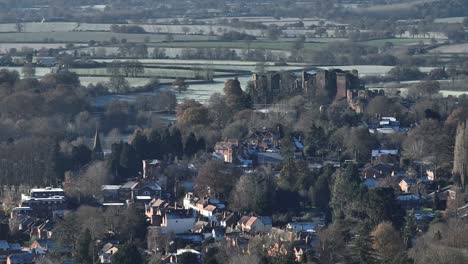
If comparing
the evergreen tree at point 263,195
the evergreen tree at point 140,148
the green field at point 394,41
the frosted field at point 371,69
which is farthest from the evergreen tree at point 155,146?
the green field at point 394,41

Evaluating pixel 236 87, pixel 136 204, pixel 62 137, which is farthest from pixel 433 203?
pixel 236 87

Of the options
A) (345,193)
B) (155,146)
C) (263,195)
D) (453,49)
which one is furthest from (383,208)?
(453,49)

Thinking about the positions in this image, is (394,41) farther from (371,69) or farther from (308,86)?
(308,86)

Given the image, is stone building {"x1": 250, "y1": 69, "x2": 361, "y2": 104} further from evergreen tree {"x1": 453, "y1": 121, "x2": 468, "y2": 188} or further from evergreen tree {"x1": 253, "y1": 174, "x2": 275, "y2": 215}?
evergreen tree {"x1": 253, "y1": 174, "x2": 275, "y2": 215}

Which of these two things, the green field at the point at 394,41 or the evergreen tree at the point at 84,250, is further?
the green field at the point at 394,41

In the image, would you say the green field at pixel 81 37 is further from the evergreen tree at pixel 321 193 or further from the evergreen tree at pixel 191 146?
the evergreen tree at pixel 321 193
